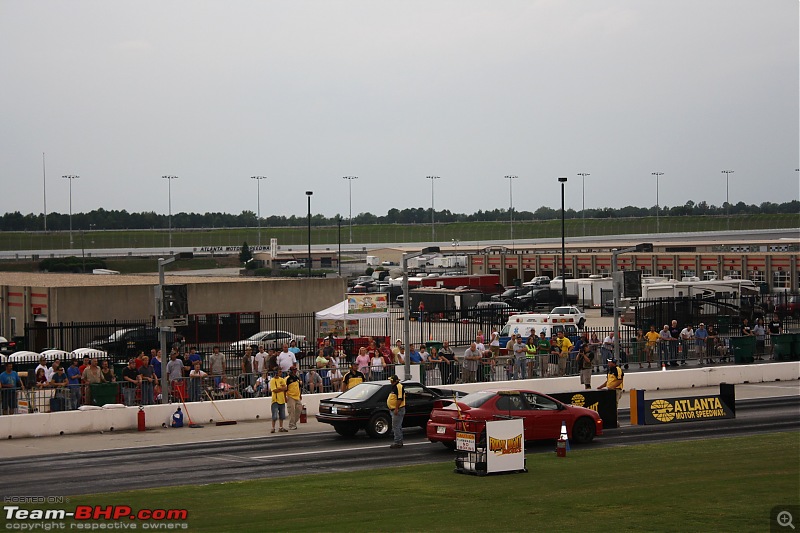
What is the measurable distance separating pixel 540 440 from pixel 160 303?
1012 centimetres

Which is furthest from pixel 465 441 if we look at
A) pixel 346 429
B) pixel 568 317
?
pixel 568 317

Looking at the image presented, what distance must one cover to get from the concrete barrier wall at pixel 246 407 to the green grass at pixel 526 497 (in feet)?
29.7

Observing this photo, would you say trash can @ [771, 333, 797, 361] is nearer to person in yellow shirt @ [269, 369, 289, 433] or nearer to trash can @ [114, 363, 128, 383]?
person in yellow shirt @ [269, 369, 289, 433]

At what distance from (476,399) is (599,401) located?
4.49m

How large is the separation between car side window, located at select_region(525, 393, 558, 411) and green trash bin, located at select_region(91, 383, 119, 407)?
11.2 meters

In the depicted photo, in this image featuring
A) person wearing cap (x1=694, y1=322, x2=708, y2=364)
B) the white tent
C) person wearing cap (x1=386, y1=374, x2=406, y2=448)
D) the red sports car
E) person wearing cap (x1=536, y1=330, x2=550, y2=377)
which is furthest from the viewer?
the white tent

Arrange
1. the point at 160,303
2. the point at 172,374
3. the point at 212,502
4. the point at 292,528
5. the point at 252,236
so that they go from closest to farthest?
the point at 292,528
the point at 212,502
the point at 160,303
the point at 172,374
the point at 252,236

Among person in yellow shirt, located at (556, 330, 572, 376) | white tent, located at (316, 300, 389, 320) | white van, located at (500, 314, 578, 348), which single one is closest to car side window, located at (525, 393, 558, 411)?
person in yellow shirt, located at (556, 330, 572, 376)

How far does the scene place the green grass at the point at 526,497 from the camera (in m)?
14.3

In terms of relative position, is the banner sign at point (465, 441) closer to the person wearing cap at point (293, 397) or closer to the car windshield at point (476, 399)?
the car windshield at point (476, 399)

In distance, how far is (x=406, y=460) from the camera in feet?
68.0

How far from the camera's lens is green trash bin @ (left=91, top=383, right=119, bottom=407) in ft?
87.2

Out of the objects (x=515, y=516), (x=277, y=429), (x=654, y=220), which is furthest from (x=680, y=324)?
(x=654, y=220)

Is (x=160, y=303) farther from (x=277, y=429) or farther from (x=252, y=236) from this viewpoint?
(x=252, y=236)
